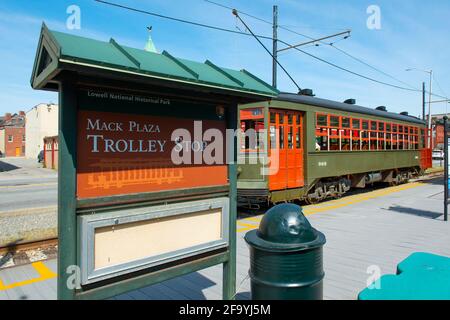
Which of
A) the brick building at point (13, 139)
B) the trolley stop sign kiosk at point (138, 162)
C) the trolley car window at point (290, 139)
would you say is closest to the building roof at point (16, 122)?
the brick building at point (13, 139)

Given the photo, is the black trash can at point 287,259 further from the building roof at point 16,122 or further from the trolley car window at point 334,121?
the building roof at point 16,122

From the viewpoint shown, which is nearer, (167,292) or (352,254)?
(167,292)

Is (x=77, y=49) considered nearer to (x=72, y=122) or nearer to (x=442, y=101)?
(x=72, y=122)

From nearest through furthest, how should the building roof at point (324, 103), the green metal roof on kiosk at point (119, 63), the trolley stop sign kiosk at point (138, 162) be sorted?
the green metal roof on kiosk at point (119, 63)
the trolley stop sign kiosk at point (138, 162)
the building roof at point (324, 103)

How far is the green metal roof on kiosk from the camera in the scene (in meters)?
2.30

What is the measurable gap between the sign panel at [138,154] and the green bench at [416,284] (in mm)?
1672

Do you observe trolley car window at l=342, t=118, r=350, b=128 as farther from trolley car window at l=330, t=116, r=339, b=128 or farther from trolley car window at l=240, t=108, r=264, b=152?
trolley car window at l=240, t=108, r=264, b=152

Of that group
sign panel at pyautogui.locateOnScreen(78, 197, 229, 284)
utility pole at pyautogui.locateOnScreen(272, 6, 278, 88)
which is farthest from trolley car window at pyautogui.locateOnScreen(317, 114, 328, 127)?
sign panel at pyautogui.locateOnScreen(78, 197, 229, 284)

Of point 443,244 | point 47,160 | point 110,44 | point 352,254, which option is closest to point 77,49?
point 110,44

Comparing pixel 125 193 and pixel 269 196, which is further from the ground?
pixel 125 193

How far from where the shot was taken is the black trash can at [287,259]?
262 cm

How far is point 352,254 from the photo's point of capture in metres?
5.62

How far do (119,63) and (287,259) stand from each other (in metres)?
1.83

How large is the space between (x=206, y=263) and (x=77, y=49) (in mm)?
2125
